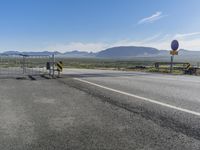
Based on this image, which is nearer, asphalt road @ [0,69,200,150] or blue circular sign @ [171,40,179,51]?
asphalt road @ [0,69,200,150]

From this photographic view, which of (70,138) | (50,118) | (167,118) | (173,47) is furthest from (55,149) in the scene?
(173,47)

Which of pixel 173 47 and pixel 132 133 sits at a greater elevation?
pixel 173 47

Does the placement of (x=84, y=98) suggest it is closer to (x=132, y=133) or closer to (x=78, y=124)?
(x=78, y=124)

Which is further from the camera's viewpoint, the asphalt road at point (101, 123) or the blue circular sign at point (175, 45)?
the blue circular sign at point (175, 45)

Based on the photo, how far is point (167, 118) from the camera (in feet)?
19.9

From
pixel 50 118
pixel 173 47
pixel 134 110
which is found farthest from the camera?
pixel 173 47

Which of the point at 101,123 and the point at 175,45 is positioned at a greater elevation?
the point at 175,45

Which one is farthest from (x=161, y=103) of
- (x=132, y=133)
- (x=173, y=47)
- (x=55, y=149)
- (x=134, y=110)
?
(x=173, y=47)

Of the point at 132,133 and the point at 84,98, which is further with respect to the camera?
the point at 84,98

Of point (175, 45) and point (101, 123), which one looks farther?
point (175, 45)

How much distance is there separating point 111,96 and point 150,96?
1291 millimetres

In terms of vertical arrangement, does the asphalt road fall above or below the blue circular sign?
below

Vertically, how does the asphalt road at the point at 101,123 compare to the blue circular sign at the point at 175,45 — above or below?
below

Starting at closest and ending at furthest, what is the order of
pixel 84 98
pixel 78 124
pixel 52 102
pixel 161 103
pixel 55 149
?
1. pixel 55 149
2. pixel 78 124
3. pixel 161 103
4. pixel 52 102
5. pixel 84 98
